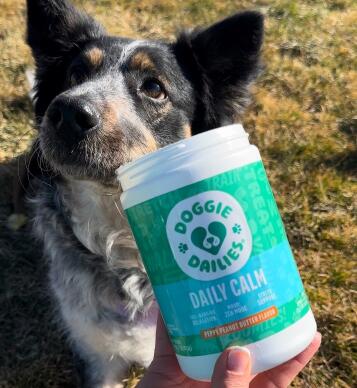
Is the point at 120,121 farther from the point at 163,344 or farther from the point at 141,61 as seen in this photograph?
the point at 163,344

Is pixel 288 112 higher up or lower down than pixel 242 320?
lower down

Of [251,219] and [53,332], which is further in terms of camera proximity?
[53,332]

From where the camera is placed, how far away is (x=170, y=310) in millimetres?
1489

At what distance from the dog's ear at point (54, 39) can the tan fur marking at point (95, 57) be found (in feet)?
1.05

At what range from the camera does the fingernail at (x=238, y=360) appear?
4.55ft

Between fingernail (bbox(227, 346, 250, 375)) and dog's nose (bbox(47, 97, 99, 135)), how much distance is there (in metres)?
1.14

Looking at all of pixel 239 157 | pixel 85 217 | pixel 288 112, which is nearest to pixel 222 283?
pixel 239 157

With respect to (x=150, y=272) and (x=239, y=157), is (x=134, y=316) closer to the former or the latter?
(x=150, y=272)

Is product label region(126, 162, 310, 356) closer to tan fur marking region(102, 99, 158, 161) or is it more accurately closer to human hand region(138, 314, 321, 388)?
human hand region(138, 314, 321, 388)

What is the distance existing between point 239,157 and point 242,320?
0.47m

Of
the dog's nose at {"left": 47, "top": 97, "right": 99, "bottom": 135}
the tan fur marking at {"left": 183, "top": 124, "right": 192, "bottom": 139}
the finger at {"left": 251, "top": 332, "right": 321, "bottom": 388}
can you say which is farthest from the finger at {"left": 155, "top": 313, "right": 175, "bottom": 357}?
the tan fur marking at {"left": 183, "top": 124, "right": 192, "bottom": 139}

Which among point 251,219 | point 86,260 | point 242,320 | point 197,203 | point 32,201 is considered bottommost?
point 86,260

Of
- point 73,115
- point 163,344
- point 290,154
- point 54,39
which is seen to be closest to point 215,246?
point 163,344

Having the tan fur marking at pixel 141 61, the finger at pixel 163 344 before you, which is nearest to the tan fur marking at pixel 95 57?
the tan fur marking at pixel 141 61
